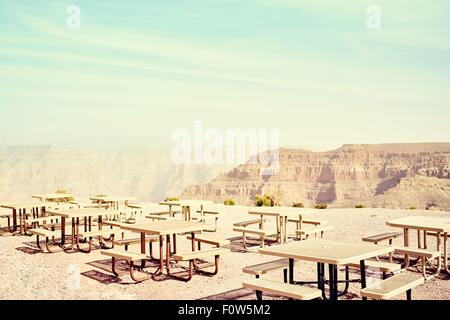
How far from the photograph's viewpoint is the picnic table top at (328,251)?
4.79 meters

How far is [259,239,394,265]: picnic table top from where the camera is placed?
4.79 meters

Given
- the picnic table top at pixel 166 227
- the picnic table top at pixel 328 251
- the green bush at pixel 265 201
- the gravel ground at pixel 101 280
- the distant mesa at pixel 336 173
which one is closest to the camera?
the picnic table top at pixel 328 251

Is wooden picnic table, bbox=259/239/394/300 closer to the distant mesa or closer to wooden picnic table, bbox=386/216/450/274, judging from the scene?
wooden picnic table, bbox=386/216/450/274

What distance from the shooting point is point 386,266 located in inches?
237

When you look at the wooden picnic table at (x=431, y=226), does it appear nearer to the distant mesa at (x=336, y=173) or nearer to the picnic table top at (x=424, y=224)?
the picnic table top at (x=424, y=224)

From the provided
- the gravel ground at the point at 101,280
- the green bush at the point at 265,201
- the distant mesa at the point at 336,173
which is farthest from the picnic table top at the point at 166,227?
the distant mesa at the point at 336,173

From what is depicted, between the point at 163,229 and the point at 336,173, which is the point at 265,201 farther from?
the point at 336,173

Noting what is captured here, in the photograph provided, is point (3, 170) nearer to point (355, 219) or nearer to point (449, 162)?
point (449, 162)

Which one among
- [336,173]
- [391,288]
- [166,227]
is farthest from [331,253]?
[336,173]

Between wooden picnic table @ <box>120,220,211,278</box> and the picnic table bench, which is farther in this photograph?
wooden picnic table @ <box>120,220,211,278</box>

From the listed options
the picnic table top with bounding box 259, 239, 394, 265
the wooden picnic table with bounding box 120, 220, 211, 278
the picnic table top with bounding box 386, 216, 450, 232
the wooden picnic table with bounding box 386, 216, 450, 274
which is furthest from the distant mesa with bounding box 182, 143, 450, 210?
the picnic table top with bounding box 259, 239, 394, 265

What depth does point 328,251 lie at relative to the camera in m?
5.19

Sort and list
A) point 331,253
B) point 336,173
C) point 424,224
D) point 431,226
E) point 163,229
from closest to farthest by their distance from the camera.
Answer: point 331,253 → point 163,229 → point 431,226 → point 424,224 → point 336,173

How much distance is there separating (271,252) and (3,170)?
309 ft
